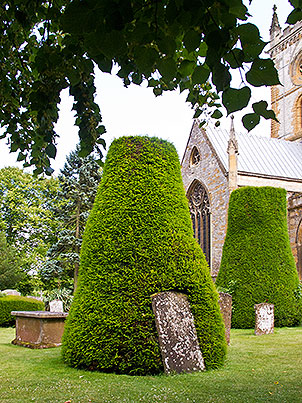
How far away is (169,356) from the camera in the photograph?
5023mm

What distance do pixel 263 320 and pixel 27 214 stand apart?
895 inches

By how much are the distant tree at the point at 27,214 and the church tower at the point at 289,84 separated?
17398mm

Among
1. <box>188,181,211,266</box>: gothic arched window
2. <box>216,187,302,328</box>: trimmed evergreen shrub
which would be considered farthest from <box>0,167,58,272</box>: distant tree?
<box>216,187,302,328</box>: trimmed evergreen shrub

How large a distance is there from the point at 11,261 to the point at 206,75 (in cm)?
2592

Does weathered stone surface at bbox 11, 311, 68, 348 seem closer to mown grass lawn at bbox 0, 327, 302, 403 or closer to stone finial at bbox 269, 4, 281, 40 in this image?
mown grass lawn at bbox 0, 327, 302, 403

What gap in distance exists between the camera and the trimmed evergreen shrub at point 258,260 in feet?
38.6

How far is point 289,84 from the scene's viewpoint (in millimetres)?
28703

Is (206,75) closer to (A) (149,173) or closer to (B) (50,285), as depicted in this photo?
(A) (149,173)

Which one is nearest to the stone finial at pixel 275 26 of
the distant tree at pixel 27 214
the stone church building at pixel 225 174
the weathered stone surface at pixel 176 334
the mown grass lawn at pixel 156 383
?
the stone church building at pixel 225 174

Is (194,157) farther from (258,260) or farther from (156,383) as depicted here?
(156,383)

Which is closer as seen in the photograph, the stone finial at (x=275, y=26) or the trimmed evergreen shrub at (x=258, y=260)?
the trimmed evergreen shrub at (x=258, y=260)

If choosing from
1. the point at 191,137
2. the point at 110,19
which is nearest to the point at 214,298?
the point at 110,19

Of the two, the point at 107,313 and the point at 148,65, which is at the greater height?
the point at 148,65

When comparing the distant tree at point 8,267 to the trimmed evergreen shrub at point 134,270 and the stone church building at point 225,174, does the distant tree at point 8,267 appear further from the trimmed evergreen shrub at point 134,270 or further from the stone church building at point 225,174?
the trimmed evergreen shrub at point 134,270
